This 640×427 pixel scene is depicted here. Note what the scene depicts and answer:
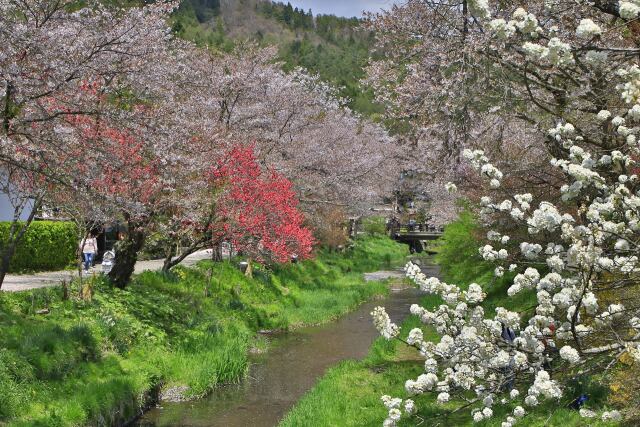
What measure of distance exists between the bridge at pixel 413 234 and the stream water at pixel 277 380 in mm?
30846

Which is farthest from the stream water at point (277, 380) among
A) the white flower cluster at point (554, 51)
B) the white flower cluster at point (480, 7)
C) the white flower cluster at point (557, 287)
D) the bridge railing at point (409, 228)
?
the bridge railing at point (409, 228)

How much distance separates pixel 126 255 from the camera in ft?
54.2

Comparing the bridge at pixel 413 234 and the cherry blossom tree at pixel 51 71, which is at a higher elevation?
the cherry blossom tree at pixel 51 71

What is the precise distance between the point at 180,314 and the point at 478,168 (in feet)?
42.5

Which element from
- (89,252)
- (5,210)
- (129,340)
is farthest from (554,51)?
(5,210)

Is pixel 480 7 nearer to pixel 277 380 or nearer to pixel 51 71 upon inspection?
pixel 51 71

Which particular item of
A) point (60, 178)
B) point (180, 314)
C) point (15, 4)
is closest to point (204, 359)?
point (180, 314)

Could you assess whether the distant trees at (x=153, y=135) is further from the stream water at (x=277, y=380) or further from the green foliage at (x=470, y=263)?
the green foliage at (x=470, y=263)

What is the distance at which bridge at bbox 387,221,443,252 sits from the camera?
175ft

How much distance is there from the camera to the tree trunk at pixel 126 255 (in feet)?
54.2

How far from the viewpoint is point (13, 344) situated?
36.3ft

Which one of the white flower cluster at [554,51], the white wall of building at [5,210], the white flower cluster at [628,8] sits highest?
the white flower cluster at [628,8]

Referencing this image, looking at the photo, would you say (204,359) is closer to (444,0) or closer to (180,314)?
(180,314)

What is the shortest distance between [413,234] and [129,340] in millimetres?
41584
